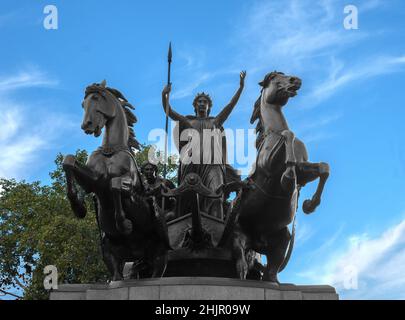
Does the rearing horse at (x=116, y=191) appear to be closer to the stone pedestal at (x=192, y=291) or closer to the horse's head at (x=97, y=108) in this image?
the horse's head at (x=97, y=108)

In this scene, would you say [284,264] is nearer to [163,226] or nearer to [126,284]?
[163,226]

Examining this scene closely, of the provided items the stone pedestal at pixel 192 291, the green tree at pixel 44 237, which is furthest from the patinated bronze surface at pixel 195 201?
the green tree at pixel 44 237

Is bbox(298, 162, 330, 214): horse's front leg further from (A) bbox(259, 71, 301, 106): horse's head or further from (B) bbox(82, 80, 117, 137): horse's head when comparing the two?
(B) bbox(82, 80, 117, 137): horse's head

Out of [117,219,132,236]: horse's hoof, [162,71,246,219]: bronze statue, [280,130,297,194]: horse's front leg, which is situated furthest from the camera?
[162,71,246,219]: bronze statue

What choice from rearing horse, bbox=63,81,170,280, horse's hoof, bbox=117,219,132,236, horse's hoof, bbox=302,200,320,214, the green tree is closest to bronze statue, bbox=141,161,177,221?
rearing horse, bbox=63,81,170,280

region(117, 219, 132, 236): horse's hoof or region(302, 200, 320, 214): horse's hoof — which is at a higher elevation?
region(302, 200, 320, 214): horse's hoof

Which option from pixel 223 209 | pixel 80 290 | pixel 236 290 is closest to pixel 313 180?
pixel 236 290

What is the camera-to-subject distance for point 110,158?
Result: 9.55 m

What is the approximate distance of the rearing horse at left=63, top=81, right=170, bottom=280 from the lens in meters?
9.22

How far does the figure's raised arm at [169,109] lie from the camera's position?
12.0m

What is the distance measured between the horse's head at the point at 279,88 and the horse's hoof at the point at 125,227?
3.02 m

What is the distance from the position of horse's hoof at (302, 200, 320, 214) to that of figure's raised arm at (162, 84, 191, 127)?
3867 millimetres

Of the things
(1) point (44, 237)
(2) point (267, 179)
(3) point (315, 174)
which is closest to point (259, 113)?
(2) point (267, 179)
